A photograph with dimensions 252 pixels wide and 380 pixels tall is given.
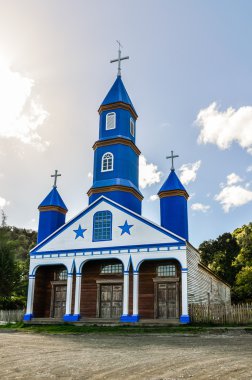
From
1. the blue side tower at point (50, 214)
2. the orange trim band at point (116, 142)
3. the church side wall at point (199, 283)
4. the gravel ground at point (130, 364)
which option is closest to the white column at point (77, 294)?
the blue side tower at point (50, 214)

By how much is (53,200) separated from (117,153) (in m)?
5.94

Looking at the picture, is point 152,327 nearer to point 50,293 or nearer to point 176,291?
point 176,291

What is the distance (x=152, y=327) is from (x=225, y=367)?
13394mm

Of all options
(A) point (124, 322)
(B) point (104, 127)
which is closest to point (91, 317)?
(A) point (124, 322)

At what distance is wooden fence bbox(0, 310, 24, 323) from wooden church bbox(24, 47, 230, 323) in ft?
5.22

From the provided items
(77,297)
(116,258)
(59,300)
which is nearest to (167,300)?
(116,258)

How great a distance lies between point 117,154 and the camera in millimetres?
29828

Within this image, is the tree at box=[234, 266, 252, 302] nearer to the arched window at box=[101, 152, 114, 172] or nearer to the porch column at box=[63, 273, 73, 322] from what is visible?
the arched window at box=[101, 152, 114, 172]

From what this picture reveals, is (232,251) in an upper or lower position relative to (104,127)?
lower

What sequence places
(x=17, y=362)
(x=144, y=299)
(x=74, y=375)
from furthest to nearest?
1. (x=144, y=299)
2. (x=17, y=362)
3. (x=74, y=375)

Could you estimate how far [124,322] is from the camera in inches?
887

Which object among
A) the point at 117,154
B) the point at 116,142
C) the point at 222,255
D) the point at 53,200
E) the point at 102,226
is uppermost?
the point at 116,142

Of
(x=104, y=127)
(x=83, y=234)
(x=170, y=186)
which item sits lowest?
(x=83, y=234)

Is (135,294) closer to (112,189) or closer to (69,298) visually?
(69,298)
